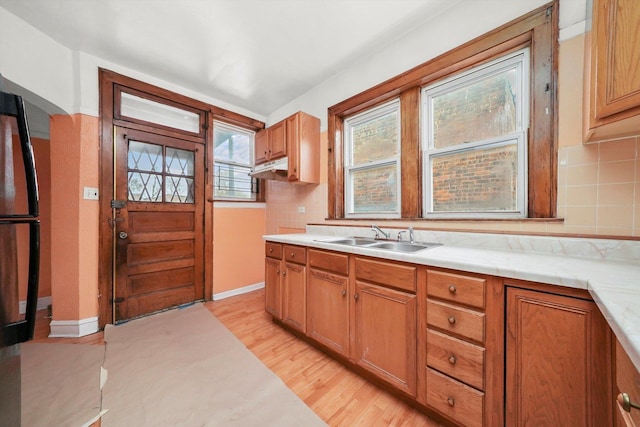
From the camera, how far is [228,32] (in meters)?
1.94

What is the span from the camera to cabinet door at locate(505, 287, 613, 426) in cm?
83

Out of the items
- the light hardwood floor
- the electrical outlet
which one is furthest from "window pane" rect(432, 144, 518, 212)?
the electrical outlet

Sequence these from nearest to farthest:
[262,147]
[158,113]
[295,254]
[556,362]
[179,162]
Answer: [556,362] < [295,254] < [158,113] < [179,162] < [262,147]

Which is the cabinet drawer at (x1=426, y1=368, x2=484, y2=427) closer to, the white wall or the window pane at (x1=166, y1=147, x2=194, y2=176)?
the window pane at (x1=166, y1=147, x2=194, y2=176)

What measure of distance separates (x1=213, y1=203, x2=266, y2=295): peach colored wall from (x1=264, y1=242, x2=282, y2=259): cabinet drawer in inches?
43.2

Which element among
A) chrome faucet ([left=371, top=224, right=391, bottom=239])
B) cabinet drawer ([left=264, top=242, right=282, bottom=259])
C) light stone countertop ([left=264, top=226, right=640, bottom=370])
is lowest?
cabinet drawer ([left=264, top=242, right=282, bottom=259])

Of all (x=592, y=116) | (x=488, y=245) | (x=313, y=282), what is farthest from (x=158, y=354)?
(x=592, y=116)

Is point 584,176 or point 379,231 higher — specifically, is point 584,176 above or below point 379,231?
above

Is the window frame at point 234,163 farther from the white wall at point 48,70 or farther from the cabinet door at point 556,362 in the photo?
the cabinet door at point 556,362

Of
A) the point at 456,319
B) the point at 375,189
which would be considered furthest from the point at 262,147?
Answer: the point at 456,319

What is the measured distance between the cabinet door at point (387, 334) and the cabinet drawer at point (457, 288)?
154 mm

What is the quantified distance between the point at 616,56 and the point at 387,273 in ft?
4.65

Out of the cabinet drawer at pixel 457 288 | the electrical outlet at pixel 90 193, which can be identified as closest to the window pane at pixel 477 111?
the cabinet drawer at pixel 457 288

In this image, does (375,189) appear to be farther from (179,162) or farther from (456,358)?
(179,162)
